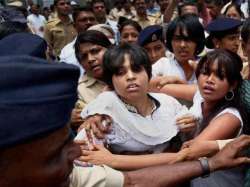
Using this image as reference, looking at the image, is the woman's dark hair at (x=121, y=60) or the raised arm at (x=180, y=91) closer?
the woman's dark hair at (x=121, y=60)

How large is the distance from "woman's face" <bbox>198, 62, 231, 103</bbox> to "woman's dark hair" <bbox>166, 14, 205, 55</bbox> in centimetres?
87

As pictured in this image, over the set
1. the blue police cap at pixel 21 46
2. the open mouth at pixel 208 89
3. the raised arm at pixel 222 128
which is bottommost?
the raised arm at pixel 222 128

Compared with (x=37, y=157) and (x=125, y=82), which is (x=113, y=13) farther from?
(x=37, y=157)

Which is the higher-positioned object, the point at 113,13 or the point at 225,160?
the point at 225,160

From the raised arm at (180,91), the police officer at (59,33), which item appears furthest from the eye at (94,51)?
the police officer at (59,33)

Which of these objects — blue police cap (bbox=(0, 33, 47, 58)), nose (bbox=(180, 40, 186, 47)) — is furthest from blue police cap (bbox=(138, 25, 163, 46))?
blue police cap (bbox=(0, 33, 47, 58))

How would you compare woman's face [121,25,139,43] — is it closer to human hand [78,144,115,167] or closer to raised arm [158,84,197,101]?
raised arm [158,84,197,101]

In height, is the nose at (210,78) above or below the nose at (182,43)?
above

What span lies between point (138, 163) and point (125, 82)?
15.5 inches

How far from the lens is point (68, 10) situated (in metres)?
6.04

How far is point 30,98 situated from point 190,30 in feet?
7.43

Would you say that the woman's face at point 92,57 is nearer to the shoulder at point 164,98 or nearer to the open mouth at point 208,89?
the shoulder at point 164,98

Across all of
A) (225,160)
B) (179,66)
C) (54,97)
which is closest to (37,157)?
(54,97)

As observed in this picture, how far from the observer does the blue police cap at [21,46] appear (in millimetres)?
1353
